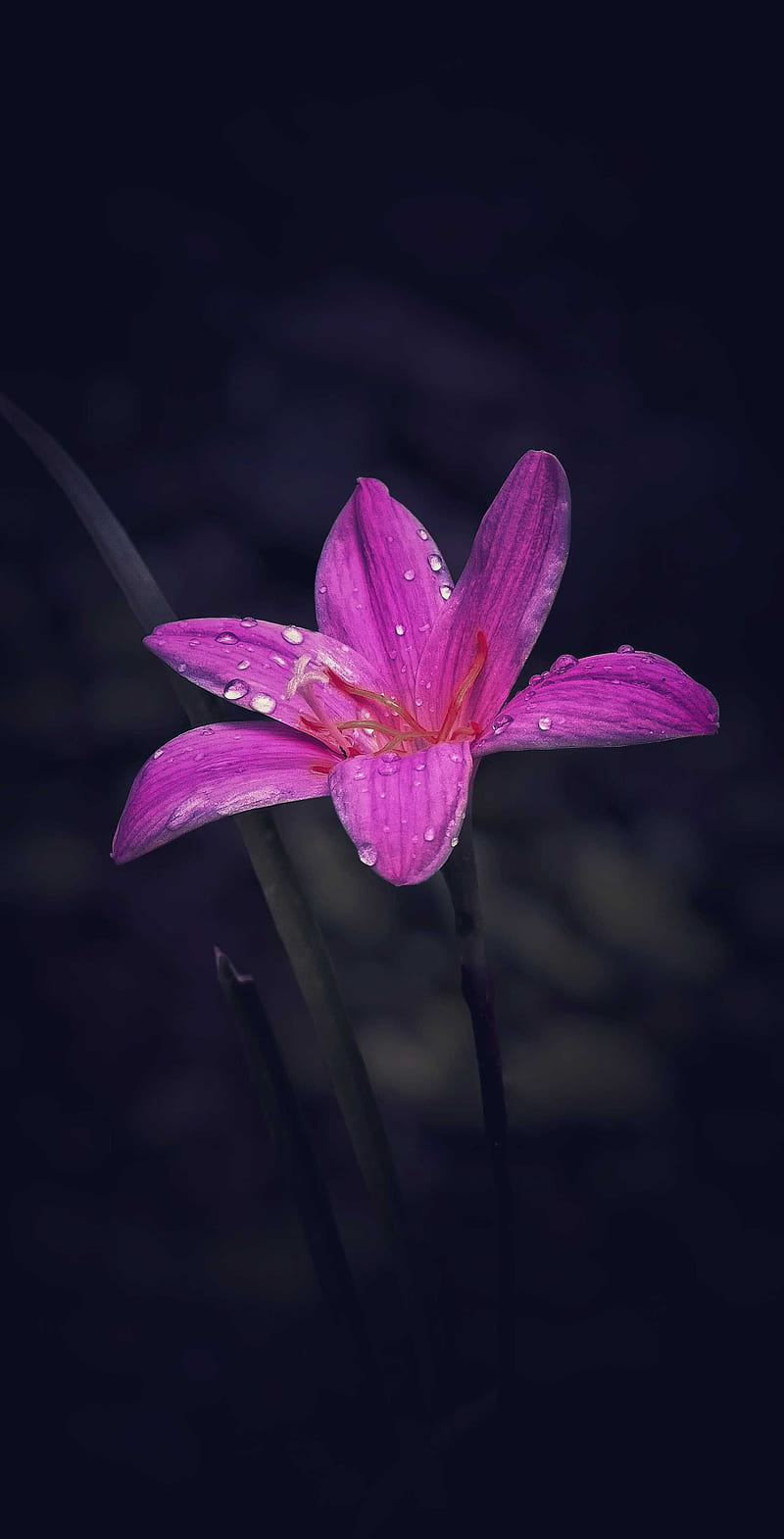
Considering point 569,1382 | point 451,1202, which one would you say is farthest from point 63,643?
point 569,1382

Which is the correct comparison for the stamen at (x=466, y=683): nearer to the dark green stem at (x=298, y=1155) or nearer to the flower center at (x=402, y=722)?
the flower center at (x=402, y=722)

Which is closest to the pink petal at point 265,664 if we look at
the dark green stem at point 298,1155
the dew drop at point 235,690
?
the dew drop at point 235,690

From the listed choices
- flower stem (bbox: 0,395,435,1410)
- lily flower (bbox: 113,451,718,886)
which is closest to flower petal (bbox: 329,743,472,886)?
lily flower (bbox: 113,451,718,886)

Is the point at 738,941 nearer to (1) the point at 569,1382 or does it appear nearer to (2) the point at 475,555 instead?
(1) the point at 569,1382

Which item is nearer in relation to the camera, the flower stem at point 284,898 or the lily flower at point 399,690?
the lily flower at point 399,690

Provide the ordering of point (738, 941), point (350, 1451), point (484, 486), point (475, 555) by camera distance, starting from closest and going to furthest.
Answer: point (475, 555)
point (350, 1451)
point (738, 941)
point (484, 486)

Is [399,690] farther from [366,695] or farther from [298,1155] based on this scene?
[298,1155]
